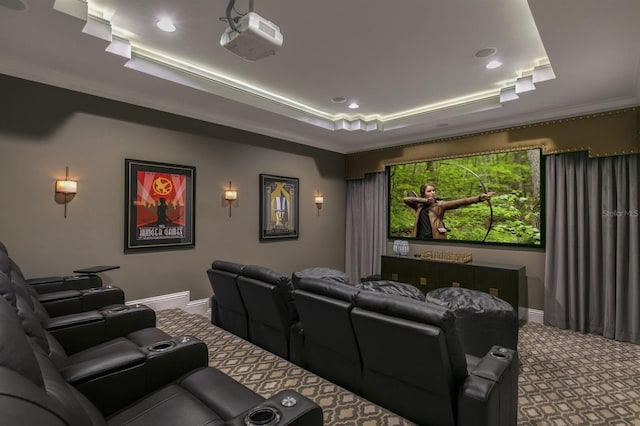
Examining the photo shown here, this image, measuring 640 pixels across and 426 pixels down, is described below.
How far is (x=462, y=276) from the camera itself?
16.0ft

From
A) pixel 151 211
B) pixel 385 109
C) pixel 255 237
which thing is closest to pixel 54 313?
pixel 151 211

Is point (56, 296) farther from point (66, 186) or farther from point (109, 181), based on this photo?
point (109, 181)

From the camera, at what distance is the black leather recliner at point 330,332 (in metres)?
2.25

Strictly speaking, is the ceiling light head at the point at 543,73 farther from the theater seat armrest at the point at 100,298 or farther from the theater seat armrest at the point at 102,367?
the theater seat armrest at the point at 100,298

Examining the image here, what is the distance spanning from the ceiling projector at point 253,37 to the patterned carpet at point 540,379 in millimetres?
2458

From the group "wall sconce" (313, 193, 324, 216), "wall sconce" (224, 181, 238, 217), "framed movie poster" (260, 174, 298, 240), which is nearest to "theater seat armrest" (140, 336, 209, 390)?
"wall sconce" (224, 181, 238, 217)

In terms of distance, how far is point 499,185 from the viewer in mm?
5082

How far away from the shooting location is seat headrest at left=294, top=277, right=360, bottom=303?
2.24 meters

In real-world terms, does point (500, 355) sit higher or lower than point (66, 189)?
lower

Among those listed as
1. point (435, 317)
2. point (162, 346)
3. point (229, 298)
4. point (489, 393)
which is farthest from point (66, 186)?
point (489, 393)

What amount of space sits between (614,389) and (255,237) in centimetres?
456

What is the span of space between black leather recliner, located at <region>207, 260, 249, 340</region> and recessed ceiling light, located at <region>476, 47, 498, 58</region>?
3276 mm

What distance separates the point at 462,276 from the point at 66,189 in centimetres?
520

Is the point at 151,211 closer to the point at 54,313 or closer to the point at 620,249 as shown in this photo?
the point at 54,313
